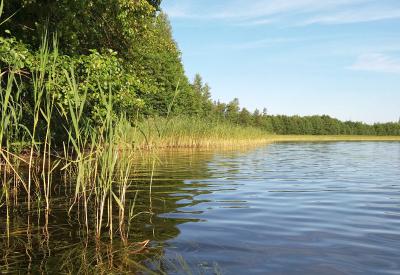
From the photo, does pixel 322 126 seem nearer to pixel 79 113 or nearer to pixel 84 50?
pixel 84 50

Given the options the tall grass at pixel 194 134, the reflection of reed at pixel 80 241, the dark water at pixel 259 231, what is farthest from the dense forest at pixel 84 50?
the tall grass at pixel 194 134

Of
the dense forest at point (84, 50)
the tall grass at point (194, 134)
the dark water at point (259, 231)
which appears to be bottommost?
the dark water at point (259, 231)

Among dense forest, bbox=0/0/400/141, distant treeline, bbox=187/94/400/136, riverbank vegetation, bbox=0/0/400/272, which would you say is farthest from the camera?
distant treeline, bbox=187/94/400/136

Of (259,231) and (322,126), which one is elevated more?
(322,126)

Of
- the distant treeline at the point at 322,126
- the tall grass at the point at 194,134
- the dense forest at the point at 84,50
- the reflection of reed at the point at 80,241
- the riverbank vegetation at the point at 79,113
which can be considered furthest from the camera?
the distant treeline at the point at 322,126

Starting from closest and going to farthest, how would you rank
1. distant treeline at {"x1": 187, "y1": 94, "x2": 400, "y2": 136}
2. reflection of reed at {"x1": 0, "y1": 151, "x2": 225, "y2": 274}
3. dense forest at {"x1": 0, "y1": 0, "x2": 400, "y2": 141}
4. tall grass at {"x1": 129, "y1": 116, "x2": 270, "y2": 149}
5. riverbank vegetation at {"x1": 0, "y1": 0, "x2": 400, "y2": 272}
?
reflection of reed at {"x1": 0, "y1": 151, "x2": 225, "y2": 274} → riverbank vegetation at {"x1": 0, "y1": 0, "x2": 400, "y2": 272} → dense forest at {"x1": 0, "y1": 0, "x2": 400, "y2": 141} → tall grass at {"x1": 129, "y1": 116, "x2": 270, "y2": 149} → distant treeline at {"x1": 187, "y1": 94, "x2": 400, "y2": 136}

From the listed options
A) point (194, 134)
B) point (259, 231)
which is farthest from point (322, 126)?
point (259, 231)

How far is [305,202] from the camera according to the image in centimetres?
808

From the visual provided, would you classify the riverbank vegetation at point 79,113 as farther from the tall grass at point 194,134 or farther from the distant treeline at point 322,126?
the distant treeline at point 322,126

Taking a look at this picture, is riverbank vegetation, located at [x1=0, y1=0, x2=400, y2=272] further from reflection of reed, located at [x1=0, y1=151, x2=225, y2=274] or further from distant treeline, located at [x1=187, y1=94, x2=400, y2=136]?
distant treeline, located at [x1=187, y1=94, x2=400, y2=136]

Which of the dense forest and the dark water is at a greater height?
the dense forest

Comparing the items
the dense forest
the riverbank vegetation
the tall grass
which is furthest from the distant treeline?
the dense forest

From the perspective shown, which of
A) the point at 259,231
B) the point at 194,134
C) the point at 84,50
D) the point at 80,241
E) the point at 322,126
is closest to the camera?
the point at 80,241

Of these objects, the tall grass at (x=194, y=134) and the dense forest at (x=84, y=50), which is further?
the tall grass at (x=194, y=134)
